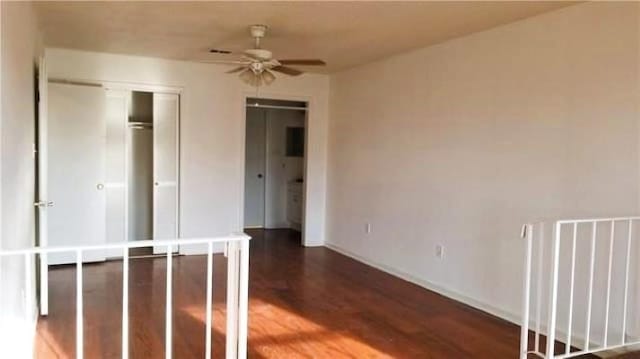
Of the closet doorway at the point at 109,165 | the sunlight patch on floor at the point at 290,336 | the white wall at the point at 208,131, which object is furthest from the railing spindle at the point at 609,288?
the closet doorway at the point at 109,165

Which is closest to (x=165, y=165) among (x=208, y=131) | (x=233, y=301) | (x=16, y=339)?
(x=208, y=131)

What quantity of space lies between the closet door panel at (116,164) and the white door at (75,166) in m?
0.20

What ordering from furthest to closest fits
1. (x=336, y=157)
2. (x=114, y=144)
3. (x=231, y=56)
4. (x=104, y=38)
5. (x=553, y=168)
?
(x=336, y=157) < (x=114, y=144) < (x=231, y=56) < (x=104, y=38) < (x=553, y=168)

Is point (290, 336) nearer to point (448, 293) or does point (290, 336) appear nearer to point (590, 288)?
point (448, 293)

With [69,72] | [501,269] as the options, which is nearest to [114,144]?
[69,72]

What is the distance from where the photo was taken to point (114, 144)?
6133mm

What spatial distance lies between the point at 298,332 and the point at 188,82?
12.1ft

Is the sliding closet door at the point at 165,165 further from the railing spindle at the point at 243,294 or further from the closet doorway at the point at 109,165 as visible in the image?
the railing spindle at the point at 243,294

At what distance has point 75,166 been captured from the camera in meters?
5.72

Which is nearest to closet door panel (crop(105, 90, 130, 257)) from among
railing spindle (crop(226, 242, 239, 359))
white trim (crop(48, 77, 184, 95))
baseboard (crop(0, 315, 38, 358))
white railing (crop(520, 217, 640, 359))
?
white trim (crop(48, 77, 184, 95))

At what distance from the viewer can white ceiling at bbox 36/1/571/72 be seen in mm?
3684

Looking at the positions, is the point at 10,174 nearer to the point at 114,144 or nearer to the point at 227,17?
the point at 227,17

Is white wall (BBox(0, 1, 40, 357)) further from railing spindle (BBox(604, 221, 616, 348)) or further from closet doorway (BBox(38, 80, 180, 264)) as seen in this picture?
railing spindle (BBox(604, 221, 616, 348))

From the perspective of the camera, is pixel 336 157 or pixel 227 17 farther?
pixel 336 157
